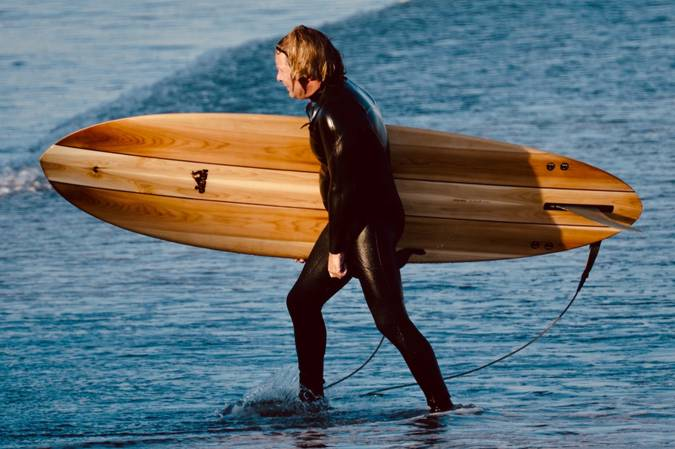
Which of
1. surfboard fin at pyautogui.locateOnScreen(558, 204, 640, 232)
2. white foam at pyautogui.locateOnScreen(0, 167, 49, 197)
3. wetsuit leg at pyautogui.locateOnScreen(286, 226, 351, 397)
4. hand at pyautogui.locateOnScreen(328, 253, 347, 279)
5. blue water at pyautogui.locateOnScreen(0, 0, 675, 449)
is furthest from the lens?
white foam at pyautogui.locateOnScreen(0, 167, 49, 197)

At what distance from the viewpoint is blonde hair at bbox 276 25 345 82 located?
16.6 ft

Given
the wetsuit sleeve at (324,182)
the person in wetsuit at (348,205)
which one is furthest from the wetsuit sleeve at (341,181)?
the wetsuit sleeve at (324,182)

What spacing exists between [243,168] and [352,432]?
1495 millimetres

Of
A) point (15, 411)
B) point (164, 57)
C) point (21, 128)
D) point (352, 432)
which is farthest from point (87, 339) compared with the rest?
point (164, 57)

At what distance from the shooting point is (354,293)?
7703mm

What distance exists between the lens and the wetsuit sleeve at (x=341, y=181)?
5051mm

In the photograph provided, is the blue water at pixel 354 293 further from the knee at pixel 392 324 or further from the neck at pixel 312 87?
the neck at pixel 312 87

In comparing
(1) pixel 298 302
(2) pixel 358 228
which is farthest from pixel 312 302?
(2) pixel 358 228

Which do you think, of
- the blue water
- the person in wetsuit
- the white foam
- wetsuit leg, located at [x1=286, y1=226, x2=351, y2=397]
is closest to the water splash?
the blue water

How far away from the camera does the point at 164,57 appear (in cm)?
1501

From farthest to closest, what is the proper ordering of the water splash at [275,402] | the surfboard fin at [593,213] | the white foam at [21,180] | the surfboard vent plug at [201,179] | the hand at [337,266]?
the white foam at [21,180], the surfboard vent plug at [201,179], the surfboard fin at [593,213], the water splash at [275,402], the hand at [337,266]

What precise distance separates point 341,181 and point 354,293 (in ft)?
8.69

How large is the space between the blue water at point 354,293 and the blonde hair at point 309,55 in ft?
4.14

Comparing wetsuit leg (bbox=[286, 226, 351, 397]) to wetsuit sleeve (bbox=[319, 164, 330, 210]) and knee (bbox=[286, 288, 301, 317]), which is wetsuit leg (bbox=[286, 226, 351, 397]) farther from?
wetsuit sleeve (bbox=[319, 164, 330, 210])
